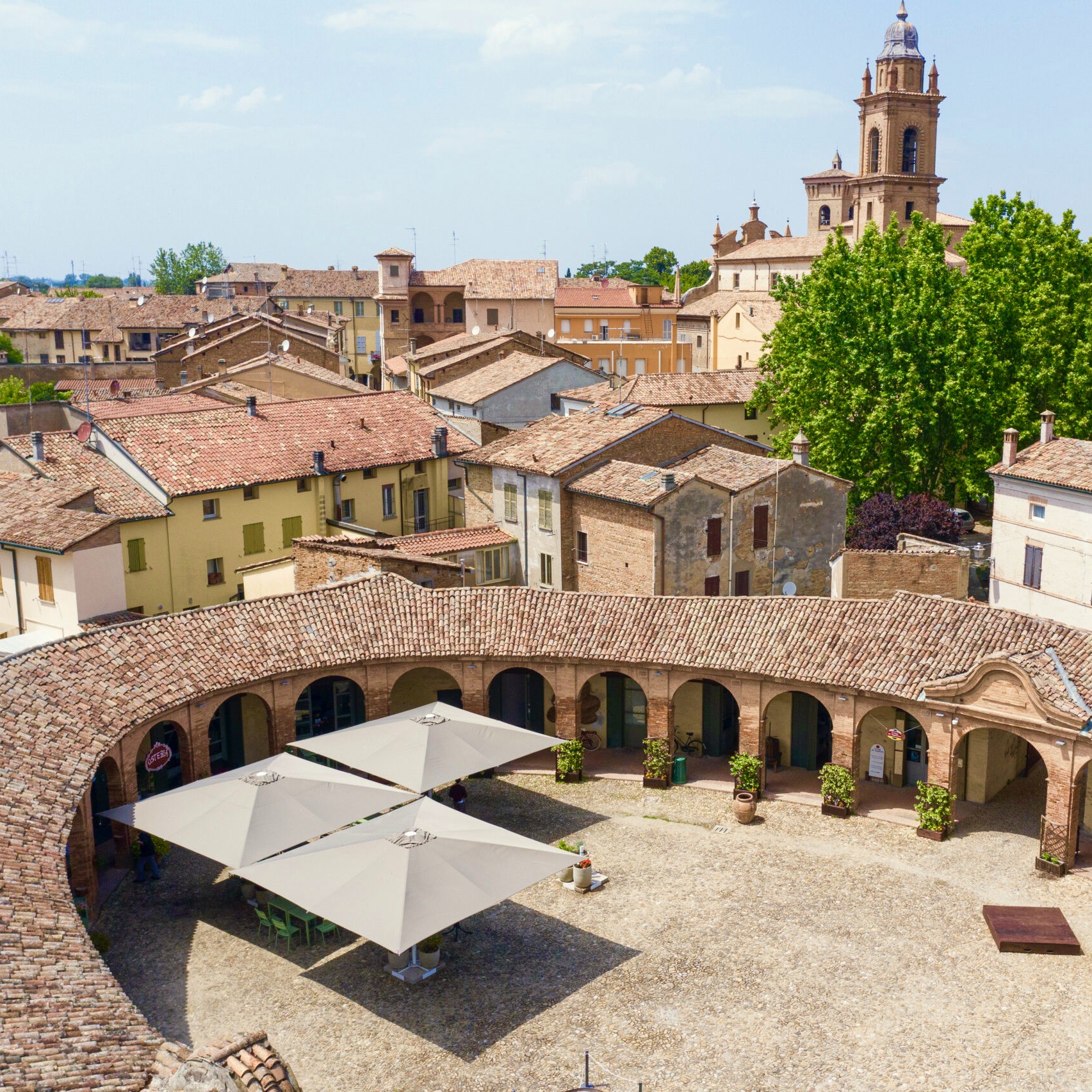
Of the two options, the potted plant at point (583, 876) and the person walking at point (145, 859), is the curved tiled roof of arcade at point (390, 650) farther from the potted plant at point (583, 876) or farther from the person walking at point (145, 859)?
the potted plant at point (583, 876)

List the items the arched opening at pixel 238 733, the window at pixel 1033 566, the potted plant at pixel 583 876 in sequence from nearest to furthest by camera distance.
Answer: the potted plant at pixel 583 876
the arched opening at pixel 238 733
the window at pixel 1033 566

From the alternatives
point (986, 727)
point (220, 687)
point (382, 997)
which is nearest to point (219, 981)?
point (382, 997)

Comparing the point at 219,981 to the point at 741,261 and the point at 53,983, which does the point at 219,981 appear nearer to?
the point at 53,983

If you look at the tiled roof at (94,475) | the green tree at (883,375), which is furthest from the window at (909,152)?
the tiled roof at (94,475)

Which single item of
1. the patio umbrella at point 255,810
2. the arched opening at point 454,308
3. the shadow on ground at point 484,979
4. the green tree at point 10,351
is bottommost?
the shadow on ground at point 484,979

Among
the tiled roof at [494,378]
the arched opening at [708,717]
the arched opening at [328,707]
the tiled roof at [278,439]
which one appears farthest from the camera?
the tiled roof at [494,378]

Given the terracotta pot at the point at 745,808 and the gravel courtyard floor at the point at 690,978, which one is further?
the terracotta pot at the point at 745,808

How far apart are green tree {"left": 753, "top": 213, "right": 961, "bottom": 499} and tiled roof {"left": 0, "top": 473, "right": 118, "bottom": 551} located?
30091mm

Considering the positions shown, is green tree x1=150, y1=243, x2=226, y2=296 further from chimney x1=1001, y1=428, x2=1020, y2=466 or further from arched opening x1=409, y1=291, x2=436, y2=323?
chimney x1=1001, y1=428, x2=1020, y2=466

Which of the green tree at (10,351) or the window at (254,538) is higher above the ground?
the green tree at (10,351)

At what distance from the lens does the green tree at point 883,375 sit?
166 ft

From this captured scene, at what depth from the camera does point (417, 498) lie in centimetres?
5284

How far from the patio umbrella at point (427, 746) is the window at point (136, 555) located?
45.0 ft

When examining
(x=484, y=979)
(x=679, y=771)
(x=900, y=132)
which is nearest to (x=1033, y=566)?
(x=679, y=771)
